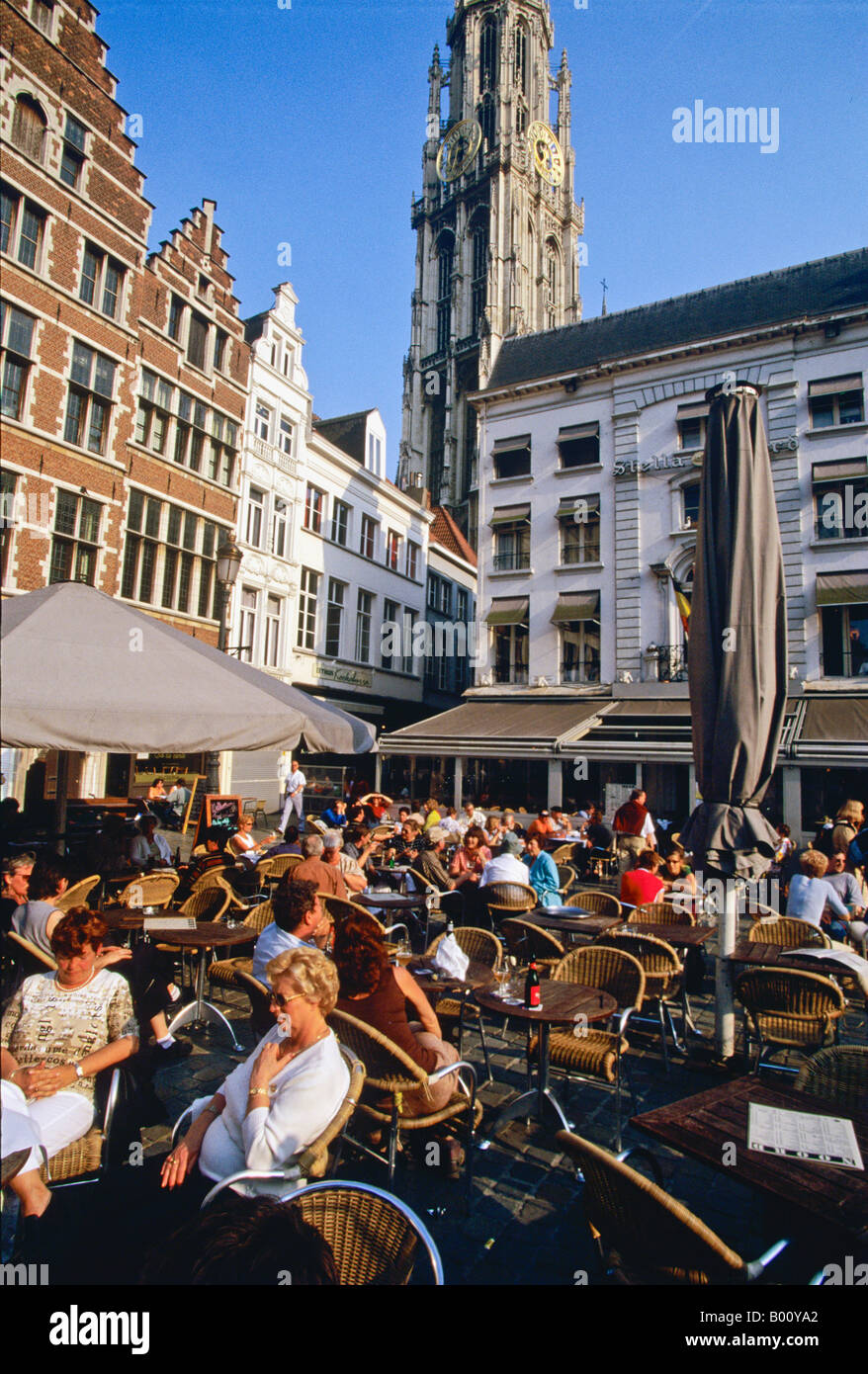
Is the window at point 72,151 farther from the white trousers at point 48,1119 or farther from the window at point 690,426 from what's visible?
the white trousers at point 48,1119

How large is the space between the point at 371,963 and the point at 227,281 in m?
23.9

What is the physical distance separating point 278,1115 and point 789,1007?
369 cm

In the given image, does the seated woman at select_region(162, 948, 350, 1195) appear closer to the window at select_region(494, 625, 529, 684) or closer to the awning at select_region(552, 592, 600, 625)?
the awning at select_region(552, 592, 600, 625)

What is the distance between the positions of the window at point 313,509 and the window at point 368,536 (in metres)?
2.55

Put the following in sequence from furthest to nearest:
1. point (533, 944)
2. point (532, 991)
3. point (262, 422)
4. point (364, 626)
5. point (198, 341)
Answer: point (364, 626) → point (262, 422) → point (198, 341) → point (533, 944) → point (532, 991)

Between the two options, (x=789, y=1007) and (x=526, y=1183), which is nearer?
(x=526, y=1183)

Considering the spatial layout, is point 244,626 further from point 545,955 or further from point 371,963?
point 371,963

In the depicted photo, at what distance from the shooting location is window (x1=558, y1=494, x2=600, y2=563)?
22.7m

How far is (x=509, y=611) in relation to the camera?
931 inches

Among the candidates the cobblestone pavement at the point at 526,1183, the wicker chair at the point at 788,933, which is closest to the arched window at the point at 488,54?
the wicker chair at the point at 788,933

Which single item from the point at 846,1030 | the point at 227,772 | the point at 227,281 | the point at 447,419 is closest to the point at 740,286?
the point at 227,281

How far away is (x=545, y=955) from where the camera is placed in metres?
5.70

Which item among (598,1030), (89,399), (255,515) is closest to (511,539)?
(255,515)

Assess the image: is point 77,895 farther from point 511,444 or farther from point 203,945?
point 511,444
